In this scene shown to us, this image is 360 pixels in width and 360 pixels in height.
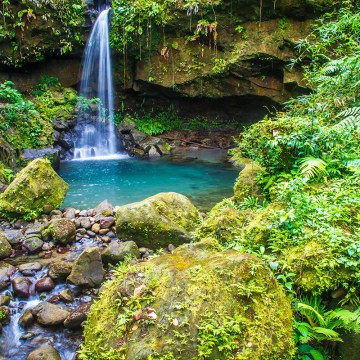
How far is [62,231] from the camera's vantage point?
5.57 metres

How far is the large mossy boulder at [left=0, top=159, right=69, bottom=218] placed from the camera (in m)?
6.27

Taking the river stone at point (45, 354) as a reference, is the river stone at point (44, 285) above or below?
above

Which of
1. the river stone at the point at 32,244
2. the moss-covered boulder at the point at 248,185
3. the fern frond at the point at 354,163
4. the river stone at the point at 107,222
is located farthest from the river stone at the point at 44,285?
the fern frond at the point at 354,163

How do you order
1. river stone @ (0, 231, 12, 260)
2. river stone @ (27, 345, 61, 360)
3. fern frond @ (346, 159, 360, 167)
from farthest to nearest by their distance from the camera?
river stone @ (0, 231, 12, 260), fern frond @ (346, 159, 360, 167), river stone @ (27, 345, 61, 360)

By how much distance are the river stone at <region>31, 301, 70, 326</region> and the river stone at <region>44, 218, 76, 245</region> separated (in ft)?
5.65

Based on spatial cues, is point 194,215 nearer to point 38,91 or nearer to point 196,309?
point 196,309

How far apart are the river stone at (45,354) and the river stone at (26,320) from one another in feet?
1.90

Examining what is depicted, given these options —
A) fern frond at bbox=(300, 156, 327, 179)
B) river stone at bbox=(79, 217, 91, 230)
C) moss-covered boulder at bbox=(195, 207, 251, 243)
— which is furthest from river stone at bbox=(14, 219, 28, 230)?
fern frond at bbox=(300, 156, 327, 179)

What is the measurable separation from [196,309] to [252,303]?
392mm

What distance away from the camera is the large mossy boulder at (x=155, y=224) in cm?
520

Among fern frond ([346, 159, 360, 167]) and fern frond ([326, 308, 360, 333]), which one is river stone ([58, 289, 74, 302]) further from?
fern frond ([346, 159, 360, 167])

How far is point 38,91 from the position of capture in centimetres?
1506

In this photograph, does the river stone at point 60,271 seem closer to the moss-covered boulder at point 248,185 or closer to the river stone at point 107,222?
the river stone at point 107,222

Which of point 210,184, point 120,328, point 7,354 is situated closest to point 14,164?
point 210,184
